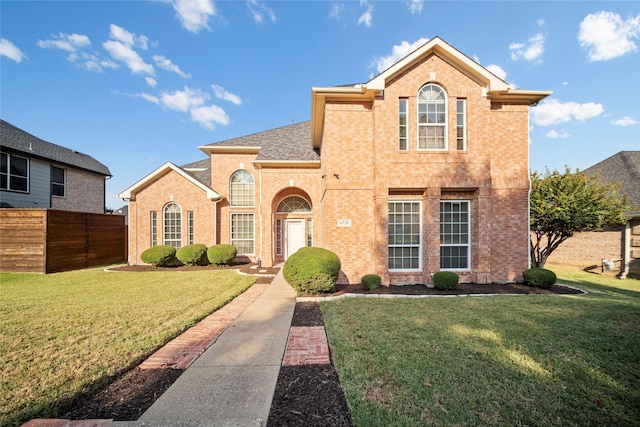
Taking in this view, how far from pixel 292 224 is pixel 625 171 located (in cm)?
2173

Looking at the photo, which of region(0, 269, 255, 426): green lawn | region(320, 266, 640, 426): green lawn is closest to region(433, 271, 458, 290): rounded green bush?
region(320, 266, 640, 426): green lawn

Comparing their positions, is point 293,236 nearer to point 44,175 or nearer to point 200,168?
point 200,168

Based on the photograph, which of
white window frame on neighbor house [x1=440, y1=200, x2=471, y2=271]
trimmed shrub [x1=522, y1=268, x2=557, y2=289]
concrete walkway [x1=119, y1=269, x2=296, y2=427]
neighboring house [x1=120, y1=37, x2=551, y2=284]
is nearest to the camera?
concrete walkway [x1=119, y1=269, x2=296, y2=427]

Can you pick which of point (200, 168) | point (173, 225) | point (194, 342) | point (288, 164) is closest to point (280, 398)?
point (194, 342)

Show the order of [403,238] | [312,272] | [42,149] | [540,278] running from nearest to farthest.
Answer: [312,272]
[540,278]
[403,238]
[42,149]

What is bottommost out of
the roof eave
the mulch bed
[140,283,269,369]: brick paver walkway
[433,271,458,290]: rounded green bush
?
[140,283,269,369]: brick paver walkway

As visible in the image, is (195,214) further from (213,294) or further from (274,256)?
(213,294)

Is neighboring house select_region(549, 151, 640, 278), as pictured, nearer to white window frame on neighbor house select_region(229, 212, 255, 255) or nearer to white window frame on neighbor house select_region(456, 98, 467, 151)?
white window frame on neighbor house select_region(456, 98, 467, 151)

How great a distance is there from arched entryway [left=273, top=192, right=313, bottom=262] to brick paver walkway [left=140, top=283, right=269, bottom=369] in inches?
291

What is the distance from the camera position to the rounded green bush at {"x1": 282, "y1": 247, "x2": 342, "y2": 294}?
7.03m

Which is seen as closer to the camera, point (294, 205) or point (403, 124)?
point (403, 124)

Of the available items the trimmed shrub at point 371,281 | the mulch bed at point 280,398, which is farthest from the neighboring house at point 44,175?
the trimmed shrub at point 371,281

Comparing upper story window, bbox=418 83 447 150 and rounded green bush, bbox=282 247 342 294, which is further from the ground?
upper story window, bbox=418 83 447 150

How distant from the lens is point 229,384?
3.16 m
